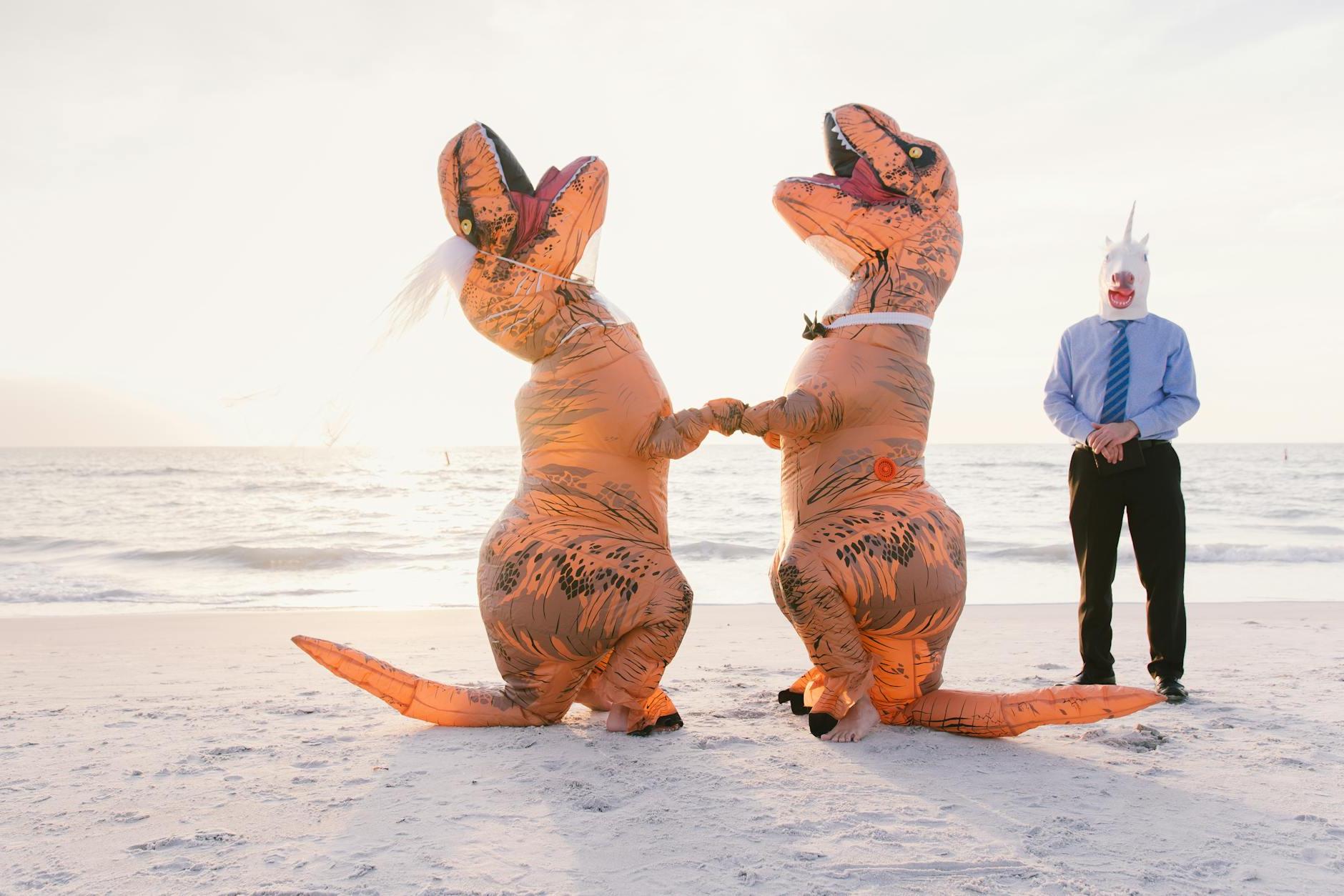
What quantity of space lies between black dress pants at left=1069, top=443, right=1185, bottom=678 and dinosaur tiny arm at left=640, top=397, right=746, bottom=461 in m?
1.78

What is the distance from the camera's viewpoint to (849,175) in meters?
3.69

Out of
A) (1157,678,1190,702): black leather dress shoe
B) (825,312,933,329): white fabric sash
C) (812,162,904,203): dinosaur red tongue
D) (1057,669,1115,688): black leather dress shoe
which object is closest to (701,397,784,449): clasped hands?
(825,312,933,329): white fabric sash

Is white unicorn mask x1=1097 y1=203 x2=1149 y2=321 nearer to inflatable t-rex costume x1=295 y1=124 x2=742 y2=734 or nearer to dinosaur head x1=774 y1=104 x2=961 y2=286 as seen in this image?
dinosaur head x1=774 y1=104 x2=961 y2=286

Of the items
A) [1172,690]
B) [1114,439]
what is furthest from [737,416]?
[1172,690]

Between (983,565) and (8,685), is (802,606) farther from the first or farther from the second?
(983,565)

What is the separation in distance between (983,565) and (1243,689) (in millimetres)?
6817

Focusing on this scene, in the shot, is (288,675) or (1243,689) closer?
(1243,689)

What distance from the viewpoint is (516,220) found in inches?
141

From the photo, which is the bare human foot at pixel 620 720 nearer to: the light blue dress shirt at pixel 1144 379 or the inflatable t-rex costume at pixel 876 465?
the inflatable t-rex costume at pixel 876 465

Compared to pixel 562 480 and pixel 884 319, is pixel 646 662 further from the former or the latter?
pixel 884 319

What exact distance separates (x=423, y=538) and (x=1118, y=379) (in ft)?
34.5

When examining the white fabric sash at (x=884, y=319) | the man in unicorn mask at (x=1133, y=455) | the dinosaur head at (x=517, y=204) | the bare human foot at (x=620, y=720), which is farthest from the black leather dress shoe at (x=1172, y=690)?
the dinosaur head at (x=517, y=204)

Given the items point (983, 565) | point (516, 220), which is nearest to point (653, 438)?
point (516, 220)

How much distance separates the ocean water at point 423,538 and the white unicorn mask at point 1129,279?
4.71 meters
